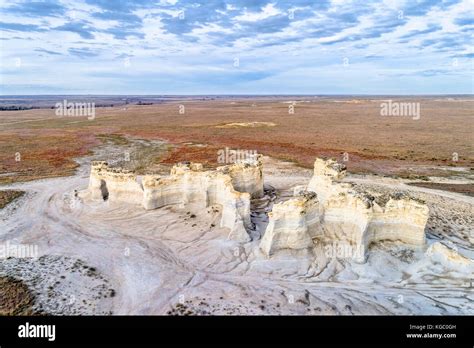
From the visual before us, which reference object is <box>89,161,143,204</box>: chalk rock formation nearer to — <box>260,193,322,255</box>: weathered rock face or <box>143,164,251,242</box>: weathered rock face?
<box>143,164,251,242</box>: weathered rock face

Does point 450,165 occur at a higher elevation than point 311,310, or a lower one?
higher

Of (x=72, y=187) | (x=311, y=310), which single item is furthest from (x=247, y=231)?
(x=72, y=187)
